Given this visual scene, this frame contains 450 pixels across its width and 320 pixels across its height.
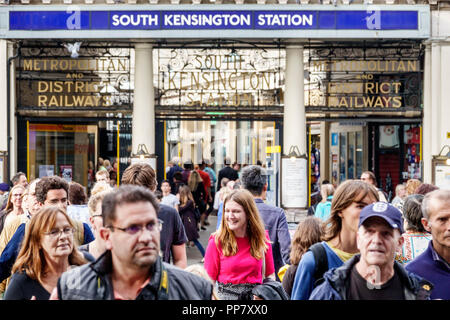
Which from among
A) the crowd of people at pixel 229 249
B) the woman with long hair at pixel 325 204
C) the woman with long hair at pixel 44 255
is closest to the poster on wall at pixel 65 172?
the woman with long hair at pixel 325 204

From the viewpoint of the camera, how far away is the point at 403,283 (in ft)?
12.7

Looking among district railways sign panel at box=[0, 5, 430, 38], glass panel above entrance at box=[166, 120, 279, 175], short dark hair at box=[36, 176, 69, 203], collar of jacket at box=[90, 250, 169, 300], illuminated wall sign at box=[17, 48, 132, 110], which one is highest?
district railways sign panel at box=[0, 5, 430, 38]

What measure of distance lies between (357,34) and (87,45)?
6.39 m

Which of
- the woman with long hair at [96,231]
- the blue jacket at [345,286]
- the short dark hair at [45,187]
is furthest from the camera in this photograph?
the short dark hair at [45,187]

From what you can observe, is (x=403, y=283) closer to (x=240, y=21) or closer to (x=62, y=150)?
(x=240, y=21)

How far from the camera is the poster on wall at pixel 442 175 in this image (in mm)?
18953

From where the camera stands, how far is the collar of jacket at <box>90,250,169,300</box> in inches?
131

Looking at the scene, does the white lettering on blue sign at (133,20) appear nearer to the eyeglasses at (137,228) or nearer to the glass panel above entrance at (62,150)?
the glass panel above entrance at (62,150)

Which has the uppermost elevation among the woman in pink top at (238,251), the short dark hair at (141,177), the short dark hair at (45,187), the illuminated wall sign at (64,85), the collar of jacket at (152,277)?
the illuminated wall sign at (64,85)

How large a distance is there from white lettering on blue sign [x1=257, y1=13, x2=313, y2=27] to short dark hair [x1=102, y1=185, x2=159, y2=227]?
1544 cm

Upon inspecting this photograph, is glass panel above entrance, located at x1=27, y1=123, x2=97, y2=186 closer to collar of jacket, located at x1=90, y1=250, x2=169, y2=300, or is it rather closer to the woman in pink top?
the woman in pink top

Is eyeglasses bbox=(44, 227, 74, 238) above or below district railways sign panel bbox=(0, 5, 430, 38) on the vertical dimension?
below

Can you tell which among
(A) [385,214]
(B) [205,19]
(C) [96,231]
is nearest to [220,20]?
(B) [205,19]

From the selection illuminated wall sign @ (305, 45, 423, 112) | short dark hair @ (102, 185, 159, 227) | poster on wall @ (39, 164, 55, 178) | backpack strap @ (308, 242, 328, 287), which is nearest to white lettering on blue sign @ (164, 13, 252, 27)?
illuminated wall sign @ (305, 45, 423, 112)
